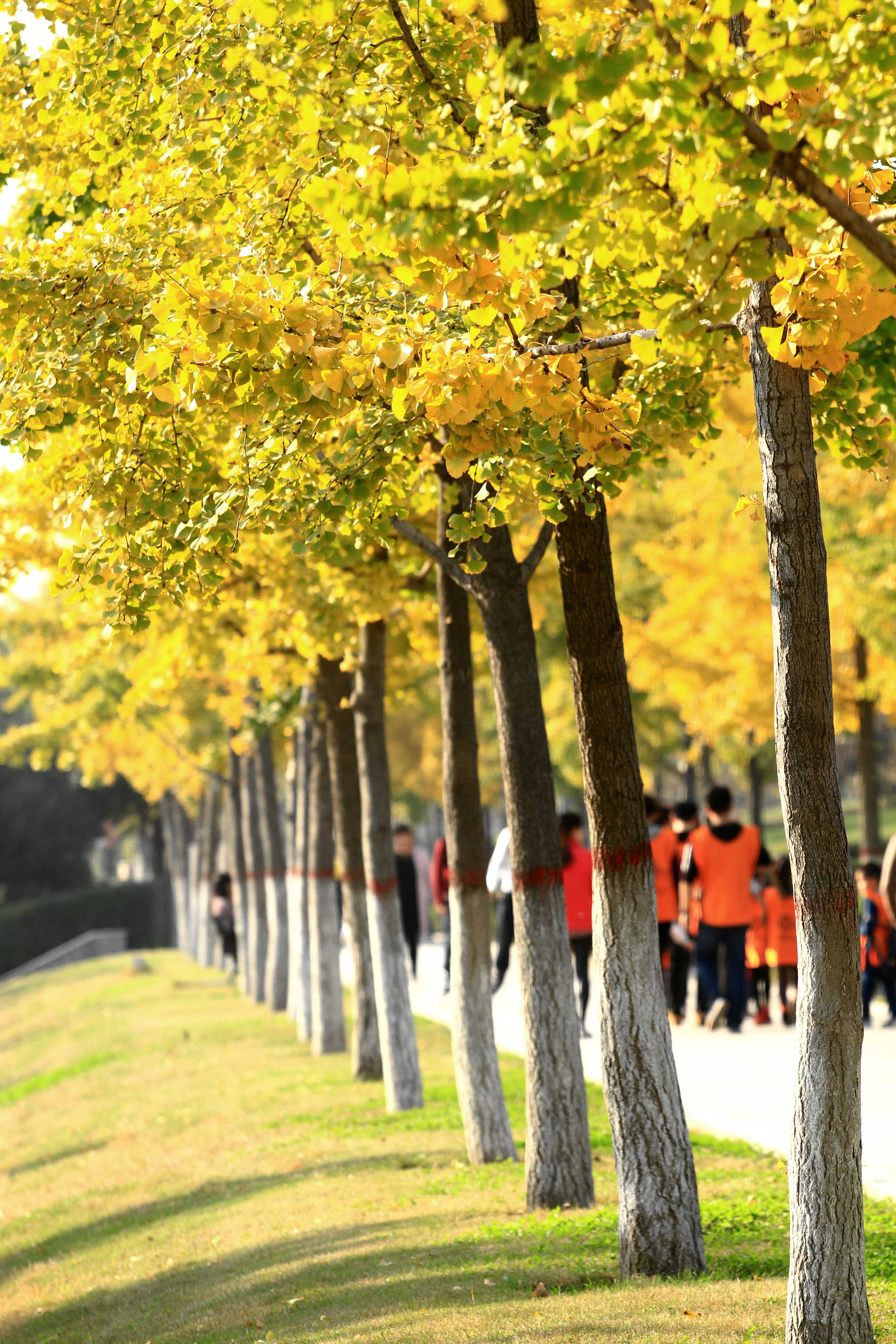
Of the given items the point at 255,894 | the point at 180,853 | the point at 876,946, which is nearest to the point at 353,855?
the point at 876,946

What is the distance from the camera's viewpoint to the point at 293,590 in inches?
431

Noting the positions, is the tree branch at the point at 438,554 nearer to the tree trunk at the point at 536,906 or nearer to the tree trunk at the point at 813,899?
the tree trunk at the point at 536,906

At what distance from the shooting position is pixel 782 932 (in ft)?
48.0

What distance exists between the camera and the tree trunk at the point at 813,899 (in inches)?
194

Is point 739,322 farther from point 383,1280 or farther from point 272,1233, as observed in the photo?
point 272,1233

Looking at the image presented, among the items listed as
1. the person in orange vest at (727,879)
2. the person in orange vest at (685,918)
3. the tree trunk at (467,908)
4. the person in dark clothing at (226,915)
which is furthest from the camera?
the person in dark clothing at (226,915)

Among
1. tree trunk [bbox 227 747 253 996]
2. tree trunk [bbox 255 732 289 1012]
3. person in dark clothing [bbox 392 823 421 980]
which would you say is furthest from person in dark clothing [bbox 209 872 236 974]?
person in dark clothing [bbox 392 823 421 980]

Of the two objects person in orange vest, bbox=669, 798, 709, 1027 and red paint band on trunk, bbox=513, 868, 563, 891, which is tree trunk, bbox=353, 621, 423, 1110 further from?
red paint band on trunk, bbox=513, 868, 563, 891

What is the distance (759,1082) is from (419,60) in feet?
26.0

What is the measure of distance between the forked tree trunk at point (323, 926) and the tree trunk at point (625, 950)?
31.3ft

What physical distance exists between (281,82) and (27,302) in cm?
128

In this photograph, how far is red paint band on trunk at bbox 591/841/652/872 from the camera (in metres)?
6.43

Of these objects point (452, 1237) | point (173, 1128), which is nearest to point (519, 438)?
point (452, 1237)

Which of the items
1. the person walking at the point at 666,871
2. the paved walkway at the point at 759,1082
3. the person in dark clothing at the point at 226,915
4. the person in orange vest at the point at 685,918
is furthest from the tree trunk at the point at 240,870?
the person walking at the point at 666,871
